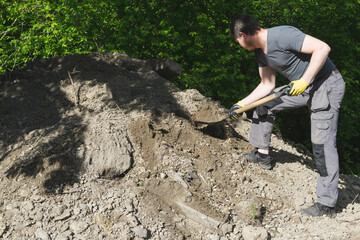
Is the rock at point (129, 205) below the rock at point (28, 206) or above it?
above

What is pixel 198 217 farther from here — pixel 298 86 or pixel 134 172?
pixel 298 86

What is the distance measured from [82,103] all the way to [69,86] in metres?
0.42

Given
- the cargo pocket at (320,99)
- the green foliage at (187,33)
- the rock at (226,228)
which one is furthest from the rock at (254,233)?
the green foliage at (187,33)

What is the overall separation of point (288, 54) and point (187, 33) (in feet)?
16.5

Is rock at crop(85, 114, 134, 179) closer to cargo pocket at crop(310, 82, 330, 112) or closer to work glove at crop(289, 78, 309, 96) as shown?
work glove at crop(289, 78, 309, 96)

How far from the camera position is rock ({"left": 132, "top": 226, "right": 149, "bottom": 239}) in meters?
2.87

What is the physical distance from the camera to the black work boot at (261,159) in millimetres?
3914

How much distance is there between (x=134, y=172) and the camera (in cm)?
351

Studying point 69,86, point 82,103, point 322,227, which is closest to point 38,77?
point 69,86

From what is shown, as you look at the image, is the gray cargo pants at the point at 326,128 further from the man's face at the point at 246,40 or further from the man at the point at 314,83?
the man's face at the point at 246,40

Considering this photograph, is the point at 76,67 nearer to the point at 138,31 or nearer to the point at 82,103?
the point at 82,103

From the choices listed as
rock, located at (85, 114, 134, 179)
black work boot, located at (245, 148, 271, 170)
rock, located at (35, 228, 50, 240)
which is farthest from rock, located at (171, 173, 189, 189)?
rock, located at (35, 228, 50, 240)

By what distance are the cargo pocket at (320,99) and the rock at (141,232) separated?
2.01 metres

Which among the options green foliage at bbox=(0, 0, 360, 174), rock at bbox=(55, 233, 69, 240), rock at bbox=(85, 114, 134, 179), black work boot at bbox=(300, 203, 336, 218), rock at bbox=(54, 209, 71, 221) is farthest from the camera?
green foliage at bbox=(0, 0, 360, 174)
